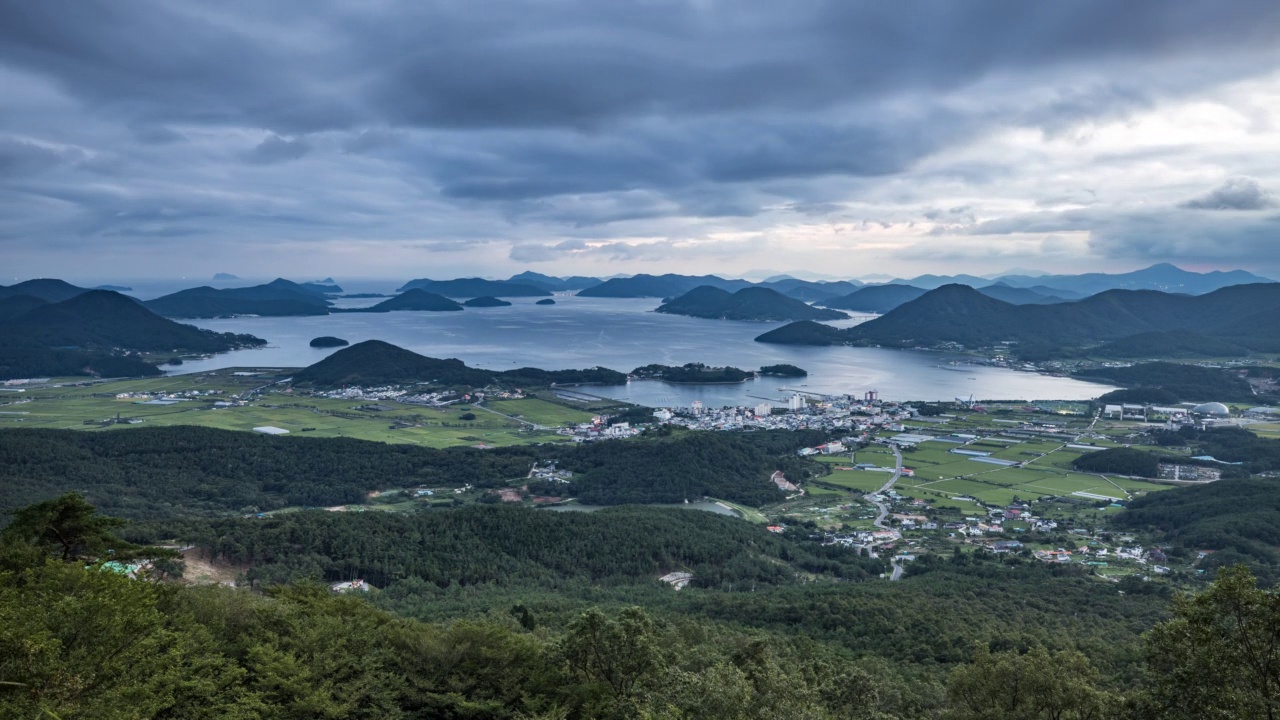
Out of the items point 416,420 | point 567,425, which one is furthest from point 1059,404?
point 416,420

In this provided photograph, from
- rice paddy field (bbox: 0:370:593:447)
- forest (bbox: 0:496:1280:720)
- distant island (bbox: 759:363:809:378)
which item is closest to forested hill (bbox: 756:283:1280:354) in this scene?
distant island (bbox: 759:363:809:378)

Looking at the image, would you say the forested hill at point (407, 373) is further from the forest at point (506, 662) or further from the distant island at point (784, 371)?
the forest at point (506, 662)

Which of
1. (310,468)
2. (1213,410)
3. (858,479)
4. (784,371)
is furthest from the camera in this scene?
(784,371)

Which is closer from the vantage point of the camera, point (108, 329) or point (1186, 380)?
point (1186, 380)

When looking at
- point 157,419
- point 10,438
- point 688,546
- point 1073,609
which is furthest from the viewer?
point 157,419

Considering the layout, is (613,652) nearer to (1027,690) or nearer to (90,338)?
(1027,690)

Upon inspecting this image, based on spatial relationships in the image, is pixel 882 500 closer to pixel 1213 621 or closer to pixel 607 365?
pixel 1213 621

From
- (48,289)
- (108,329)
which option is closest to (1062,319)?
(108,329)
